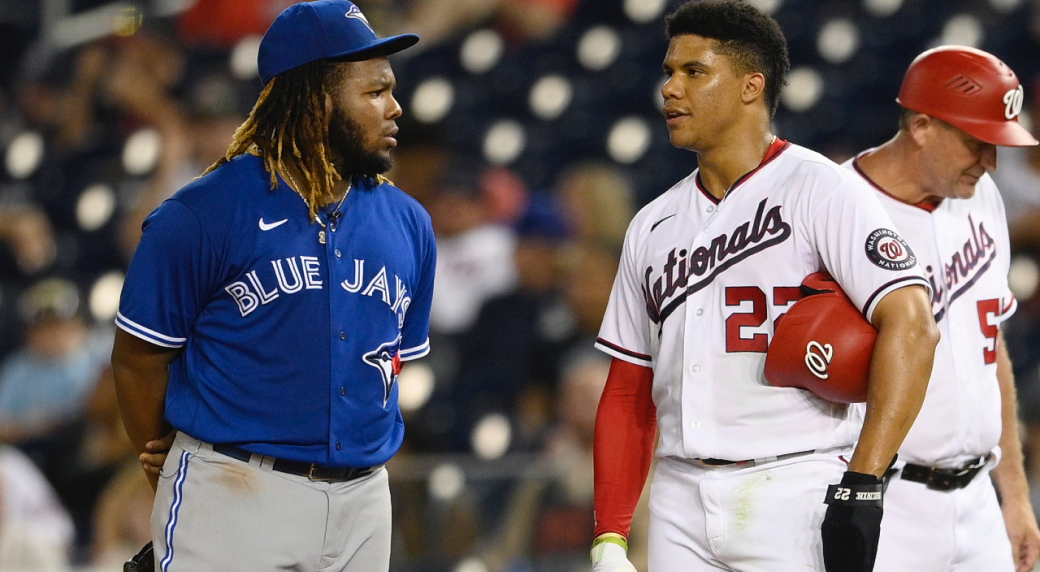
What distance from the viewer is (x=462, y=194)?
7250mm

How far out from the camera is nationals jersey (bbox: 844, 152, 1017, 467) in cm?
342

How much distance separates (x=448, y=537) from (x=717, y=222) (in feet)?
8.04

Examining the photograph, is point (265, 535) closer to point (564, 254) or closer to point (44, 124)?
point (564, 254)

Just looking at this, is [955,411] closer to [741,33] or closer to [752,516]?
[752,516]

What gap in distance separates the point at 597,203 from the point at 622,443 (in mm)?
4417

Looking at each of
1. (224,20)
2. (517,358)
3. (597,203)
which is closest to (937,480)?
(517,358)

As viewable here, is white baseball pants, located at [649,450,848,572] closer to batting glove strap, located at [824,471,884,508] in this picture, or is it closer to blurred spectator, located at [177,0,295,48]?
batting glove strap, located at [824,471,884,508]

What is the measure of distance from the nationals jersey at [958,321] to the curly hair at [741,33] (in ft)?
2.33

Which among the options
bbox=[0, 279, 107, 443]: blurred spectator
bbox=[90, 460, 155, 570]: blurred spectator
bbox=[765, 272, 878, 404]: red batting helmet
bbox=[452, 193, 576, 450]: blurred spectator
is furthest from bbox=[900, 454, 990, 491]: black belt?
bbox=[0, 279, 107, 443]: blurred spectator

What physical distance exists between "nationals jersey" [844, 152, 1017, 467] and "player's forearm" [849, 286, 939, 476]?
708 millimetres

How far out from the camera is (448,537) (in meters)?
5.04

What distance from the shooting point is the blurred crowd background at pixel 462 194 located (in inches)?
218

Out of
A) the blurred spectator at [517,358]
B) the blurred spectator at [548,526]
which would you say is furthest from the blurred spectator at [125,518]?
the blurred spectator at [548,526]

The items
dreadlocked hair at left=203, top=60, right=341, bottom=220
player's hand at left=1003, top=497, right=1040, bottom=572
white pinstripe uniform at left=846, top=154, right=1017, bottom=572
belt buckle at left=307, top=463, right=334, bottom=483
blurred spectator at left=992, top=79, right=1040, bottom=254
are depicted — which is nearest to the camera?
belt buckle at left=307, top=463, right=334, bottom=483
